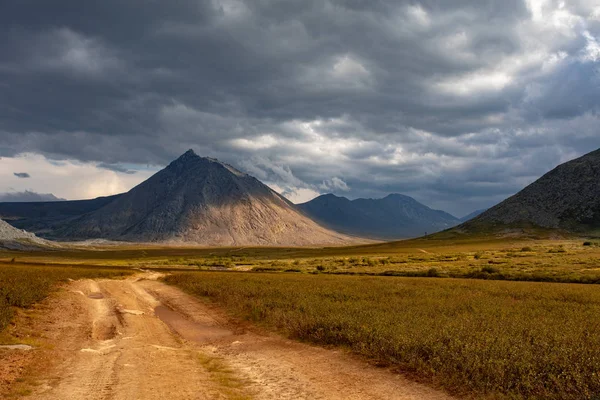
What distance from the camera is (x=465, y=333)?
1903cm

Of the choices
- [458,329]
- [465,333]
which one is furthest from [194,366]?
[458,329]

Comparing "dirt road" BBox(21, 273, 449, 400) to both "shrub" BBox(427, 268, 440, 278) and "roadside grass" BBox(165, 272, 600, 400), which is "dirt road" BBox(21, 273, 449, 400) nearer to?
"roadside grass" BBox(165, 272, 600, 400)

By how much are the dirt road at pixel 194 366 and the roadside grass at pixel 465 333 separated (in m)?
1.26

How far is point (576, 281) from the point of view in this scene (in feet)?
175

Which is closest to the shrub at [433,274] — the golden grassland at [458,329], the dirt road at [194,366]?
the golden grassland at [458,329]

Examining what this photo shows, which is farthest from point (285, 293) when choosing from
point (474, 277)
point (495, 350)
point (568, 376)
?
point (474, 277)

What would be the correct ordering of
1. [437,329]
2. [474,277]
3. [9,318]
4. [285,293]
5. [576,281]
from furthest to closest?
[474,277]
[576,281]
[285,293]
[9,318]
[437,329]

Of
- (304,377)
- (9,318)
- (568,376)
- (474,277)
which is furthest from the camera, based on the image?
(474,277)

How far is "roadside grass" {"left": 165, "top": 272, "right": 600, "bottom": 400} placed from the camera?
13727 millimetres

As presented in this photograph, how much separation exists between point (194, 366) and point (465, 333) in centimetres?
1175

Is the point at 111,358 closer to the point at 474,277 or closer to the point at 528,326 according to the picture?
the point at 528,326

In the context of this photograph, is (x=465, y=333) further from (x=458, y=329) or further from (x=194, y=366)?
(x=194, y=366)

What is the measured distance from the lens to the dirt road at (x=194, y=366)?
13445 millimetres

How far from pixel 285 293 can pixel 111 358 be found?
19.5 meters
